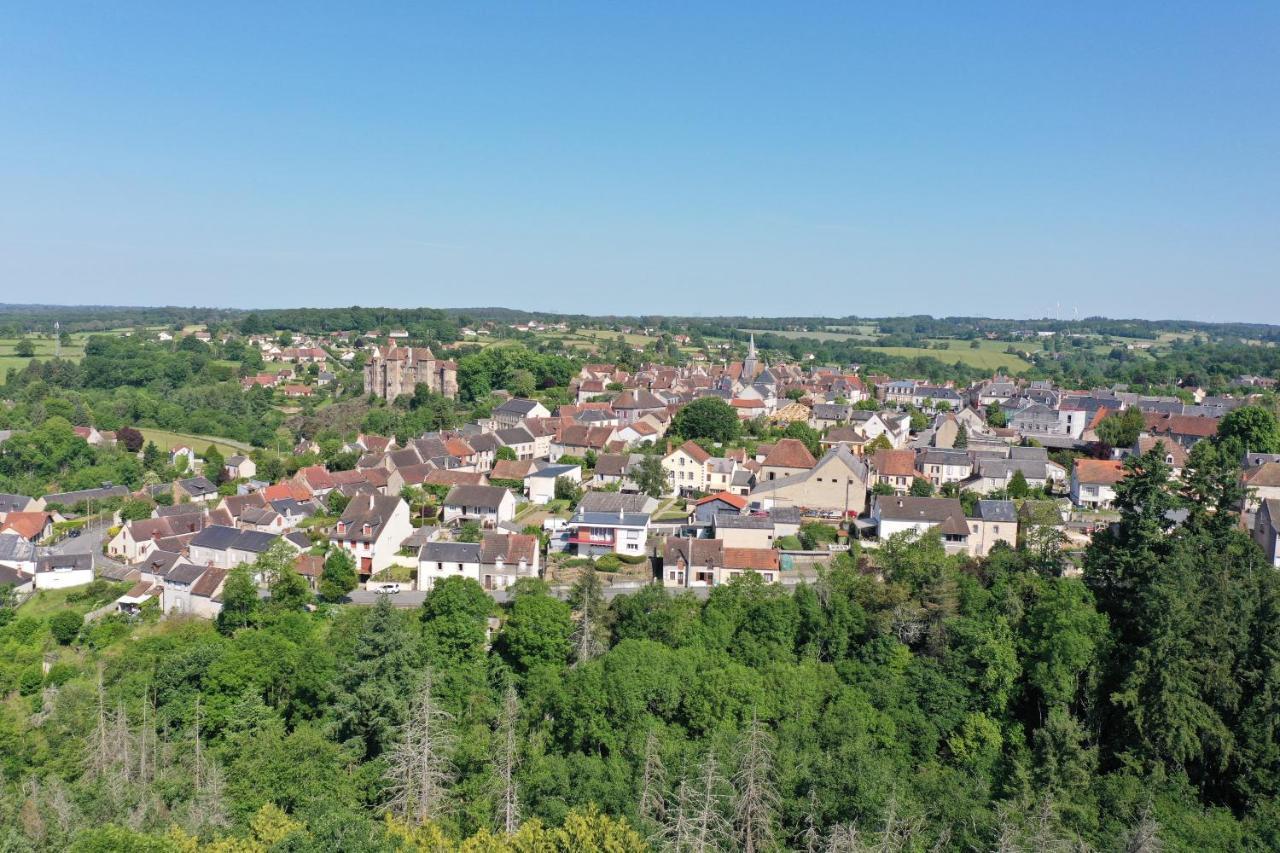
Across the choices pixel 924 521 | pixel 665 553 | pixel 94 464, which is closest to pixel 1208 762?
pixel 924 521

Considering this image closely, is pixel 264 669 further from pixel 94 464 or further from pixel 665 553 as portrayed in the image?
pixel 94 464

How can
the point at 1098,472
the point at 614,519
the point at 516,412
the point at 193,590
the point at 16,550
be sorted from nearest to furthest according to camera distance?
the point at 193,590 < the point at 614,519 < the point at 16,550 < the point at 1098,472 < the point at 516,412

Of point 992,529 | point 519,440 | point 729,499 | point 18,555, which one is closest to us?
point 992,529

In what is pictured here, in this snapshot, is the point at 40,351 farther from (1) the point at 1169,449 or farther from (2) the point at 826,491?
(1) the point at 1169,449

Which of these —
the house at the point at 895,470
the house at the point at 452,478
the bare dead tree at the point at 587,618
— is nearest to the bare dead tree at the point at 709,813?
the bare dead tree at the point at 587,618

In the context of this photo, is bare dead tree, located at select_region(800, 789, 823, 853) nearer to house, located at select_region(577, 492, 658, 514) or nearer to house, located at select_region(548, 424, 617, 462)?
house, located at select_region(577, 492, 658, 514)

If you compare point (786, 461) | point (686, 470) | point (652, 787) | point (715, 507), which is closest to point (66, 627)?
point (652, 787)

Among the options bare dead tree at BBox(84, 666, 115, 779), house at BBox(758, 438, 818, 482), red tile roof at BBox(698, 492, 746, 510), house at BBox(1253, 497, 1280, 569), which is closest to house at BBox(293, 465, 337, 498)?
red tile roof at BBox(698, 492, 746, 510)
